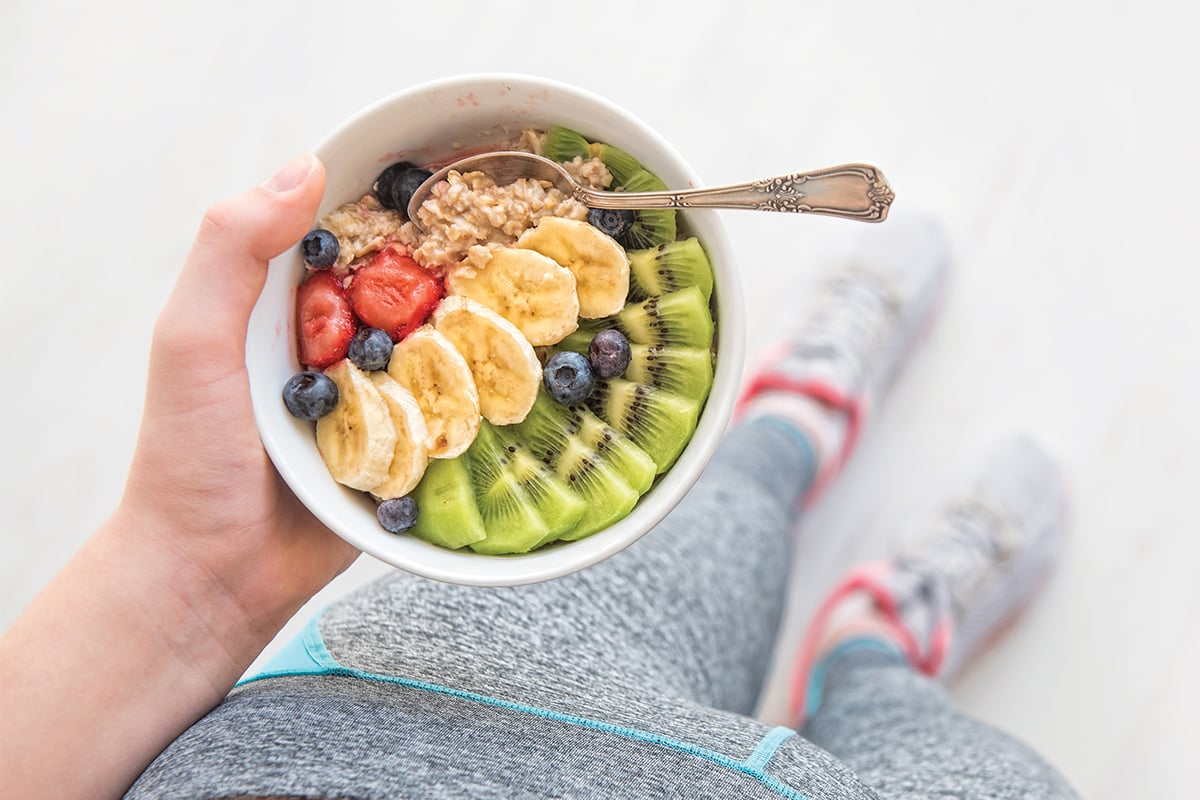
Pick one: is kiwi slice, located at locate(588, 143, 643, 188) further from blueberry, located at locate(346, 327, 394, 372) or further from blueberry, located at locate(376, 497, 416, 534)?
blueberry, located at locate(376, 497, 416, 534)

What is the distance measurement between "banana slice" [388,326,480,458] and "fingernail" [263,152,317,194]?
19 cm

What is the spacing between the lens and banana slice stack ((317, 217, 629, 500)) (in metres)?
0.96

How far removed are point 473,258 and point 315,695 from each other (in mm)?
513

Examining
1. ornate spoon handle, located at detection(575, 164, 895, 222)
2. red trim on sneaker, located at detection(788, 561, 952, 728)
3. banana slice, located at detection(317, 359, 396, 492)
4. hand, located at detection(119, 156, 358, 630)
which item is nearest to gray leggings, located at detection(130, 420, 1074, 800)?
hand, located at detection(119, 156, 358, 630)

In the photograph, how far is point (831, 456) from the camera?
6.21ft

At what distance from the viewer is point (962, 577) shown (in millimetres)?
1963

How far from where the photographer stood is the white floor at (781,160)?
6.22ft

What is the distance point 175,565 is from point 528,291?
50cm

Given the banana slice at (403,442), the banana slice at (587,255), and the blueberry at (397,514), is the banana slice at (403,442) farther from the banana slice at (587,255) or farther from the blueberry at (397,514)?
the banana slice at (587,255)

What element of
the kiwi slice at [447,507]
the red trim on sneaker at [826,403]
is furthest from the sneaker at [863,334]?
the kiwi slice at [447,507]

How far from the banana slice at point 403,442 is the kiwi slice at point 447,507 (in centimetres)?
2

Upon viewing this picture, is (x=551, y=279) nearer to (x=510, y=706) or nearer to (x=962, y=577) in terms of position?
(x=510, y=706)

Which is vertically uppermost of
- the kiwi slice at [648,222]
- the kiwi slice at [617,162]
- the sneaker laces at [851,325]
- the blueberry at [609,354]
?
the sneaker laces at [851,325]

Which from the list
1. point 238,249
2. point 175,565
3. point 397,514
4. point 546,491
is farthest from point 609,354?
point 175,565
